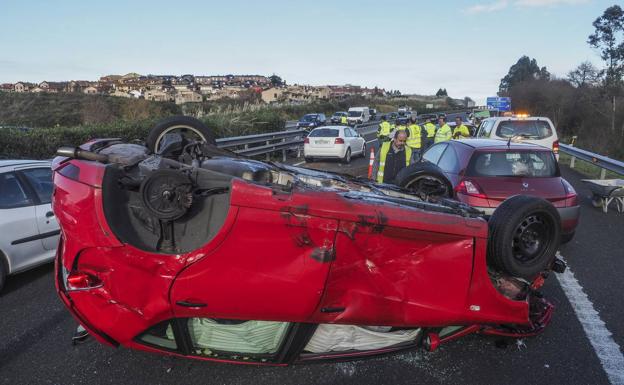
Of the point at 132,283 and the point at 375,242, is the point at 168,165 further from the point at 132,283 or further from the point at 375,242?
the point at 375,242

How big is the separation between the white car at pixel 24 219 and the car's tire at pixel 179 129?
5.20 feet

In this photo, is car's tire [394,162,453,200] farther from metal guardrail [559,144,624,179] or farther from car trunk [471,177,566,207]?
metal guardrail [559,144,624,179]

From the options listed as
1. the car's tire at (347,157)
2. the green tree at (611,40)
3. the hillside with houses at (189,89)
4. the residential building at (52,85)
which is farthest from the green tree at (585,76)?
the residential building at (52,85)

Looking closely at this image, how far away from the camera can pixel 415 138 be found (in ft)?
36.7

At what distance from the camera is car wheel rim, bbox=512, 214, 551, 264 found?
3.19 metres

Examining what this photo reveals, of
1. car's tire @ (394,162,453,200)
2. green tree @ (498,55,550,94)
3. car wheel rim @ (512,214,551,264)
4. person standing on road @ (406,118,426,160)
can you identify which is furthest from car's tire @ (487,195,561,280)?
green tree @ (498,55,550,94)

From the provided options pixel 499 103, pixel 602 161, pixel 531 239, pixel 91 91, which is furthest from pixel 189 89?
pixel 531 239

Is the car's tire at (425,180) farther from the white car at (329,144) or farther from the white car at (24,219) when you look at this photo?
the white car at (329,144)

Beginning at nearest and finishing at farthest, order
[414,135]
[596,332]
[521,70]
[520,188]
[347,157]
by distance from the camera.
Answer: [596,332] < [520,188] < [414,135] < [347,157] < [521,70]

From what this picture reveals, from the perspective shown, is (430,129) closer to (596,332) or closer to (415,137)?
(415,137)

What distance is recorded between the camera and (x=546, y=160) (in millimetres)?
5617

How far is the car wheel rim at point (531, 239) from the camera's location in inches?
126

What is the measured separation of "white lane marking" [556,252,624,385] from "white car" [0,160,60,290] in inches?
205

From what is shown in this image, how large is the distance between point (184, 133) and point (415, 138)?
8070mm
